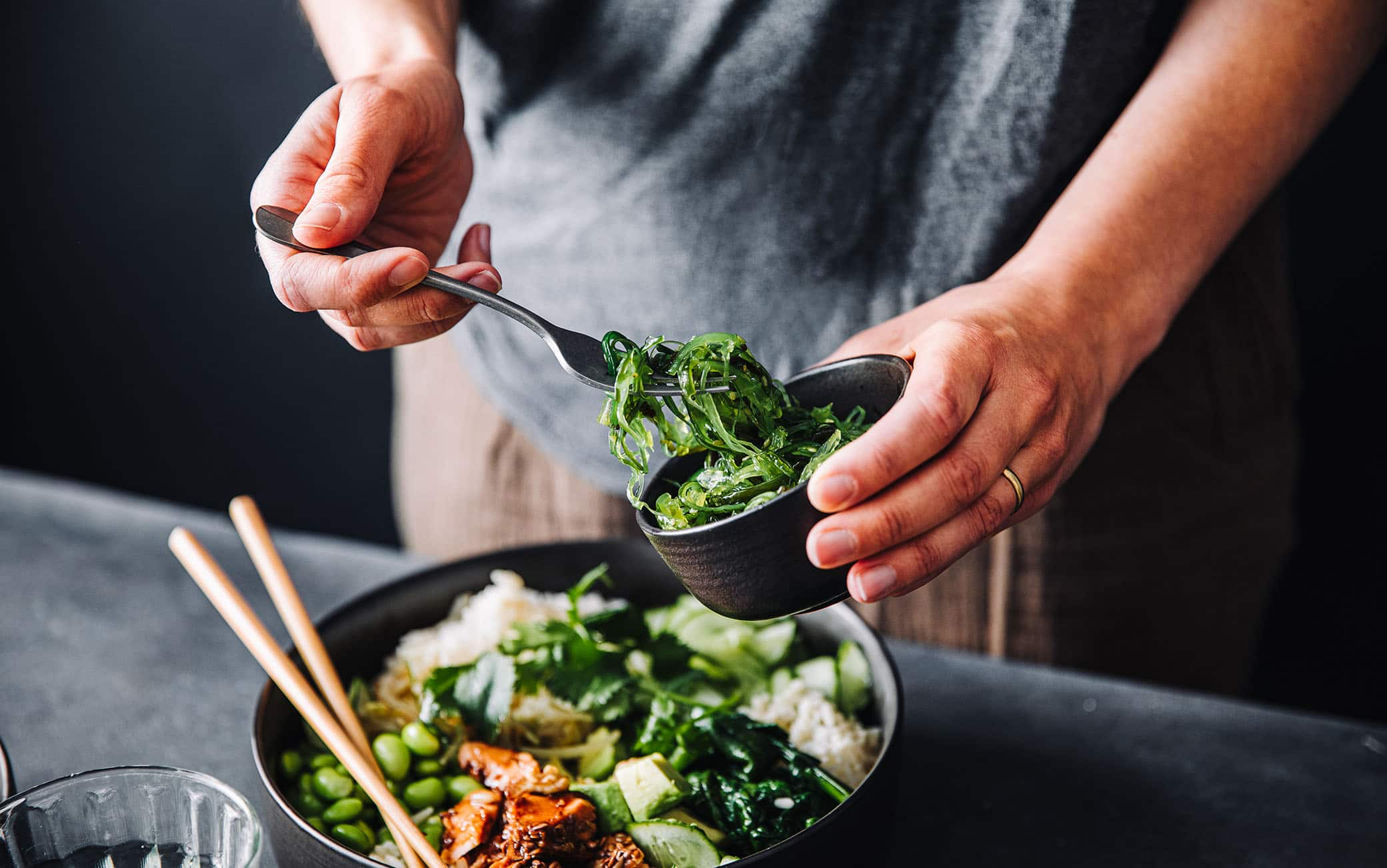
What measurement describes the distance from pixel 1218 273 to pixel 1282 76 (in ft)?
1.55

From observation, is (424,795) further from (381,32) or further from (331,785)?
(381,32)

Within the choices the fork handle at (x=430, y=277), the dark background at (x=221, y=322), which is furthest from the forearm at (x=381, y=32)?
the dark background at (x=221, y=322)

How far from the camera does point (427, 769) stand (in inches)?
46.1

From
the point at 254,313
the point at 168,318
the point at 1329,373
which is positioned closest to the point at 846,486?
the point at 1329,373

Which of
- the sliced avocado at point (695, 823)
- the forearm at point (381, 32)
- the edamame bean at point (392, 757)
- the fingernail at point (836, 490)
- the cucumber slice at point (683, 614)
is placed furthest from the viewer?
the cucumber slice at point (683, 614)

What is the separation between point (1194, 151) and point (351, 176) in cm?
93

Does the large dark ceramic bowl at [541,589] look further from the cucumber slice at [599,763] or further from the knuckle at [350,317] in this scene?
the knuckle at [350,317]

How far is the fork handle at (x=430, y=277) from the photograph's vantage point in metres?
0.91

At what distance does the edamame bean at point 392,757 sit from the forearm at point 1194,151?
0.85m

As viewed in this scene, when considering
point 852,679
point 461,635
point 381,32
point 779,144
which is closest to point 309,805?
point 461,635

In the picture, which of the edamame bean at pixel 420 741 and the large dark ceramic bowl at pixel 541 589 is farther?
the edamame bean at pixel 420 741

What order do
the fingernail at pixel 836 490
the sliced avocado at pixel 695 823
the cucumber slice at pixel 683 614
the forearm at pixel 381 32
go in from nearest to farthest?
1. the fingernail at pixel 836 490
2. the sliced avocado at pixel 695 823
3. the forearm at pixel 381 32
4. the cucumber slice at pixel 683 614

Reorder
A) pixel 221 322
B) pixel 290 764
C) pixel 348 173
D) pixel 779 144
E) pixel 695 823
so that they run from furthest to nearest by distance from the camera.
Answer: pixel 221 322
pixel 779 144
pixel 290 764
pixel 695 823
pixel 348 173

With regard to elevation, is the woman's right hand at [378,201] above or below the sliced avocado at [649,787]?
above
